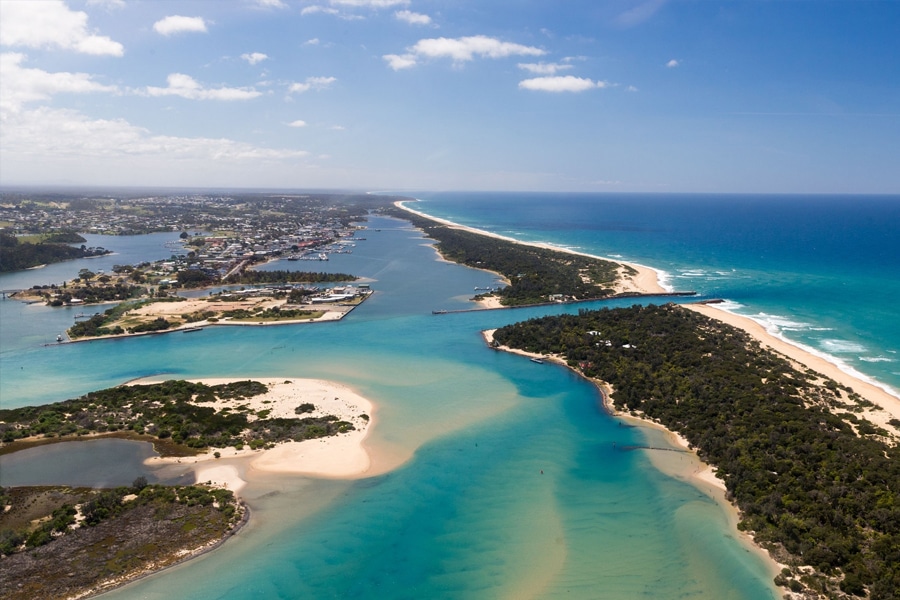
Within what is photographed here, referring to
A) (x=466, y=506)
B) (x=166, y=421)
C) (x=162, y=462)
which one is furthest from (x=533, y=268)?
(x=162, y=462)

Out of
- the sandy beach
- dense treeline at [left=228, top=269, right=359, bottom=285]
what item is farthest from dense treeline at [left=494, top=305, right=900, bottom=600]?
dense treeline at [left=228, top=269, right=359, bottom=285]

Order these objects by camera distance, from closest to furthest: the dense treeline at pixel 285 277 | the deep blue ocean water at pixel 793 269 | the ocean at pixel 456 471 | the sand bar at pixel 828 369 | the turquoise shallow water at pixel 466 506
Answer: the turquoise shallow water at pixel 466 506
the ocean at pixel 456 471
the sand bar at pixel 828 369
the deep blue ocean water at pixel 793 269
the dense treeline at pixel 285 277

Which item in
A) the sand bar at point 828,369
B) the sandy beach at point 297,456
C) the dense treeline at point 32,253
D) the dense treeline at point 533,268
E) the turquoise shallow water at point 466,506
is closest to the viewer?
the turquoise shallow water at point 466,506

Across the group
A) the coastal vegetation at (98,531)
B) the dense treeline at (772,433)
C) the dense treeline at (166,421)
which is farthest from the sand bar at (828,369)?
the coastal vegetation at (98,531)

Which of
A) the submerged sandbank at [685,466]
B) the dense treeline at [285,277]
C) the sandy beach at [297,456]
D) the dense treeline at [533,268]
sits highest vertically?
the dense treeline at [533,268]

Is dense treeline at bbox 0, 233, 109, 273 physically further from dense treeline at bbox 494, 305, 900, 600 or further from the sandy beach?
dense treeline at bbox 494, 305, 900, 600

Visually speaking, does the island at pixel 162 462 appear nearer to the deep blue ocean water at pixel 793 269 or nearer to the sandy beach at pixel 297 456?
the sandy beach at pixel 297 456
